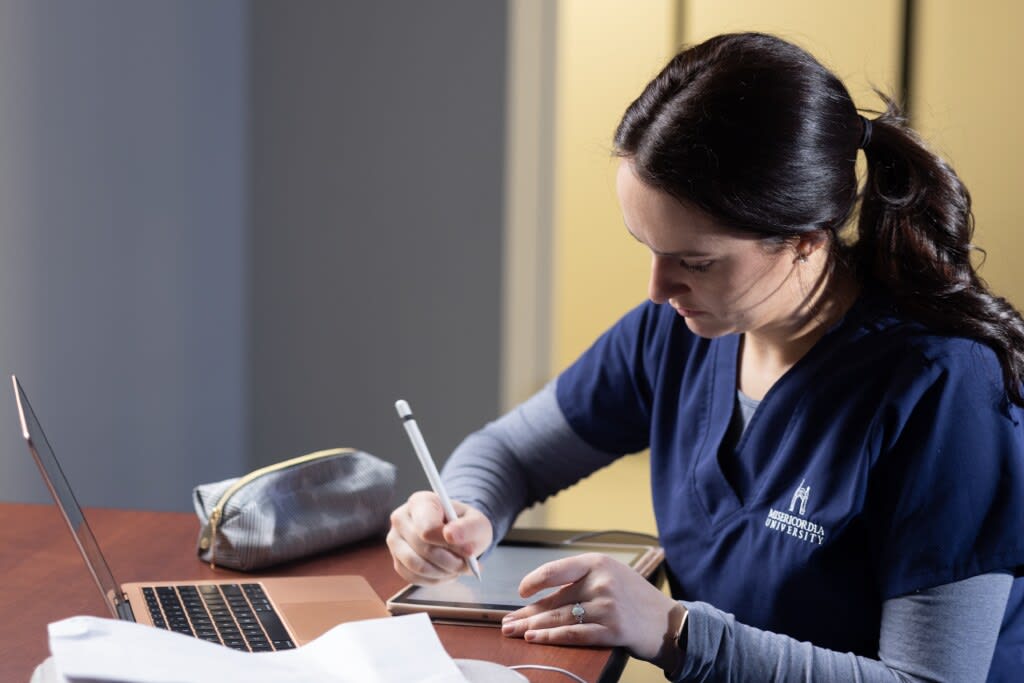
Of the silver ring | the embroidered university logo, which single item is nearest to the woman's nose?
the embroidered university logo

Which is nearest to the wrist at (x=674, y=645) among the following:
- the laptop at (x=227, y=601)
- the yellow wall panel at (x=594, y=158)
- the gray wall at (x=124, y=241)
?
the laptop at (x=227, y=601)

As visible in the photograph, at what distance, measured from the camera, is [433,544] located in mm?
1108

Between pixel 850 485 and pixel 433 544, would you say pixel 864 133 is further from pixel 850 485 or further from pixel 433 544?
pixel 433 544

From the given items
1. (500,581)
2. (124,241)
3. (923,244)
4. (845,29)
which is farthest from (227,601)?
(845,29)

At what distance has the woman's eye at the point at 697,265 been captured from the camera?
44.6 inches

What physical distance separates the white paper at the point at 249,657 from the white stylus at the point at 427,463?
17cm

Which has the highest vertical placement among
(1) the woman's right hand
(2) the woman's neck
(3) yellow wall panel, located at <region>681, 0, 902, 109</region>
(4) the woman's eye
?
(3) yellow wall panel, located at <region>681, 0, 902, 109</region>

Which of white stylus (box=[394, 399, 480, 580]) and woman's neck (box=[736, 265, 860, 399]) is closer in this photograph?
white stylus (box=[394, 399, 480, 580])

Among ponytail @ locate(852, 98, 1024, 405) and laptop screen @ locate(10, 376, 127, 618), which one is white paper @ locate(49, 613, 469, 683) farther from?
ponytail @ locate(852, 98, 1024, 405)

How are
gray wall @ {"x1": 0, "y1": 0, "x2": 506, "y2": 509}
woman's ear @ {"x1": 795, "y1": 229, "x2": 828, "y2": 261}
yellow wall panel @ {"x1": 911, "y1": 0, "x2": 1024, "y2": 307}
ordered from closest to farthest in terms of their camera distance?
woman's ear @ {"x1": 795, "y1": 229, "x2": 828, "y2": 261} < gray wall @ {"x1": 0, "y1": 0, "x2": 506, "y2": 509} < yellow wall panel @ {"x1": 911, "y1": 0, "x2": 1024, "y2": 307}

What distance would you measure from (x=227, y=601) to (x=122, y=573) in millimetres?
161

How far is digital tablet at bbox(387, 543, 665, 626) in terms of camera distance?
1.06m

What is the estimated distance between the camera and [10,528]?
133 centimetres

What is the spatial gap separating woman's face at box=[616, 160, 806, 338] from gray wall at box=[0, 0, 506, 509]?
4.53 feet
